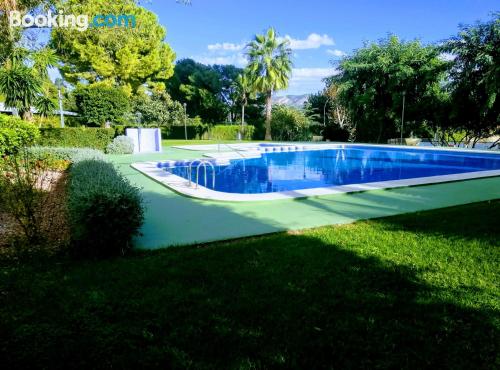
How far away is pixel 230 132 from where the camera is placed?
33125 mm

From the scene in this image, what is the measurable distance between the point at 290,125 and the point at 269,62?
5512 mm

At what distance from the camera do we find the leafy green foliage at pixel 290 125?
29891 mm

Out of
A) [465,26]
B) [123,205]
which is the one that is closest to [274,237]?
[123,205]

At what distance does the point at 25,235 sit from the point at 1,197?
6.90 feet

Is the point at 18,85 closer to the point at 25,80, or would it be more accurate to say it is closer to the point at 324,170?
the point at 25,80

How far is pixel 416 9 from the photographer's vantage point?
81.3ft

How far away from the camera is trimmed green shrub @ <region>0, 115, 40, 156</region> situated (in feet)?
33.8

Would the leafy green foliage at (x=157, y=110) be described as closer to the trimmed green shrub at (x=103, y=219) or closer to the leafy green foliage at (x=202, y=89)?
the leafy green foliage at (x=202, y=89)

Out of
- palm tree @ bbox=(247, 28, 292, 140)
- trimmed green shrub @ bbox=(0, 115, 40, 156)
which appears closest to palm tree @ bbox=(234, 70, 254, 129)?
palm tree @ bbox=(247, 28, 292, 140)

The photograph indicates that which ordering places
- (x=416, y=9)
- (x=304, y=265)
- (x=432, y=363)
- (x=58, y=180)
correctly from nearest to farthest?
(x=432, y=363) → (x=304, y=265) → (x=58, y=180) → (x=416, y=9)

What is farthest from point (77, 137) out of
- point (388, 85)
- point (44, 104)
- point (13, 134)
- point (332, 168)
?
point (388, 85)

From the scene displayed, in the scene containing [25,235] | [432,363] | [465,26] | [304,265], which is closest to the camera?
[432,363]

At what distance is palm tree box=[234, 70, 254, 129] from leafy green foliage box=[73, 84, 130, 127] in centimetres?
1329

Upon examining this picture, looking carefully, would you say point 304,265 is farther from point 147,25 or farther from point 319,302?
point 147,25
